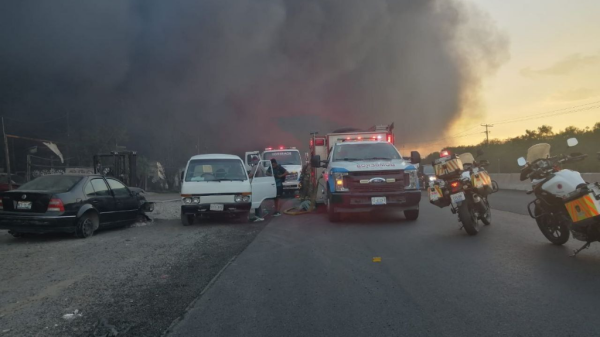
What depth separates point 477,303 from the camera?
3.72 m

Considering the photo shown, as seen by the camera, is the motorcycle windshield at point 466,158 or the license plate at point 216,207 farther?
the license plate at point 216,207

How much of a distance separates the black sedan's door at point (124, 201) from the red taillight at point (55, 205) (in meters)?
1.61

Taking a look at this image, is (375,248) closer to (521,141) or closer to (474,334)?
(474,334)

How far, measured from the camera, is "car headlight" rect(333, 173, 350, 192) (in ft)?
29.9

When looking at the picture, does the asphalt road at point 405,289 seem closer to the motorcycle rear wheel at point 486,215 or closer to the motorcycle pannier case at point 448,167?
the motorcycle rear wheel at point 486,215

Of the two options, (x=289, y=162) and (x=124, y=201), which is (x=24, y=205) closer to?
(x=124, y=201)

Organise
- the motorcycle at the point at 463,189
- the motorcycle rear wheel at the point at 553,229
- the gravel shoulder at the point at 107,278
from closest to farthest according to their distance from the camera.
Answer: the gravel shoulder at the point at 107,278 < the motorcycle rear wheel at the point at 553,229 < the motorcycle at the point at 463,189

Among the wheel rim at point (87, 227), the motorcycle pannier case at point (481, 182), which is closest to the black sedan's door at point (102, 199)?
the wheel rim at point (87, 227)

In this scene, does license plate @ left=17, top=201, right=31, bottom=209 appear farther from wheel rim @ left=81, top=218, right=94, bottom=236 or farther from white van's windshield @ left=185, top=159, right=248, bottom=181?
white van's windshield @ left=185, top=159, right=248, bottom=181

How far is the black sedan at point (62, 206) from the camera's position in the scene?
743cm

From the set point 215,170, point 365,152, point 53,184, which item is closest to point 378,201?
point 365,152

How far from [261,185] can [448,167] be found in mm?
5035

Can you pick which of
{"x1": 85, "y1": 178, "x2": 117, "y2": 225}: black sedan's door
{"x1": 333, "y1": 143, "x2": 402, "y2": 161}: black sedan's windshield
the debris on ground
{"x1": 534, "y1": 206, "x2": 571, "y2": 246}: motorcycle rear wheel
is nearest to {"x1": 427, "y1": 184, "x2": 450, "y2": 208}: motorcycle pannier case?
{"x1": 534, "y1": 206, "x2": 571, "y2": 246}: motorcycle rear wheel

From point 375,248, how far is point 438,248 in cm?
92
